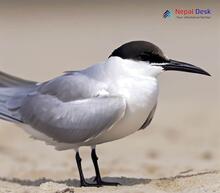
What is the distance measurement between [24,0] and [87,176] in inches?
736

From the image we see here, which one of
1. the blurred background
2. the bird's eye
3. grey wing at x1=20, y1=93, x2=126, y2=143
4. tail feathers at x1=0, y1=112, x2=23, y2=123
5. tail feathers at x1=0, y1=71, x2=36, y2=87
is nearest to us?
grey wing at x1=20, y1=93, x2=126, y2=143

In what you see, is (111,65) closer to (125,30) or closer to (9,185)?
(9,185)

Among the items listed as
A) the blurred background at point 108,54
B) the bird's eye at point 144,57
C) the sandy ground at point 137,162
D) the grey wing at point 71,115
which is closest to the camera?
the grey wing at point 71,115

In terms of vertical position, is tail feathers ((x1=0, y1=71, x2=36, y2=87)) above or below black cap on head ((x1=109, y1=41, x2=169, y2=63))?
below

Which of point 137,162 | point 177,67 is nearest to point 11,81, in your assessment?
point 177,67

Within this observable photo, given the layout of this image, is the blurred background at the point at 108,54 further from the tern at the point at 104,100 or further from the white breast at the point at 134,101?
the white breast at the point at 134,101

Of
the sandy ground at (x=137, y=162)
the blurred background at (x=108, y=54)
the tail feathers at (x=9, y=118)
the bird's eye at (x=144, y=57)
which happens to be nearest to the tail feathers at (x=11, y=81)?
the tail feathers at (x=9, y=118)

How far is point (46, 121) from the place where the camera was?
614cm

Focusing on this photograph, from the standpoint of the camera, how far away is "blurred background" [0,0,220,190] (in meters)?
8.26

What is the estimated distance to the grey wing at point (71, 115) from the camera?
5742mm

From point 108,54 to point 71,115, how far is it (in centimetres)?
942

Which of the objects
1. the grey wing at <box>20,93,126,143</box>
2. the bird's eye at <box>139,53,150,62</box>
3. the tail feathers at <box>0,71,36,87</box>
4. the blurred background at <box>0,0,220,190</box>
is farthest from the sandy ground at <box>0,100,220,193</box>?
the bird's eye at <box>139,53,150,62</box>

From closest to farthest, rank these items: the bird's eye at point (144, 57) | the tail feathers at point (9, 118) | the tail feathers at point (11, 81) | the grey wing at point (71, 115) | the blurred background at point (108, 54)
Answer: the grey wing at point (71, 115) < the bird's eye at point (144, 57) < the tail feathers at point (9, 118) < the tail feathers at point (11, 81) < the blurred background at point (108, 54)

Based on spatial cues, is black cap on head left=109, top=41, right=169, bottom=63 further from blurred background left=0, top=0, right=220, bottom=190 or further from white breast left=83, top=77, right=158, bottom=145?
blurred background left=0, top=0, right=220, bottom=190
